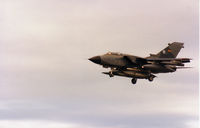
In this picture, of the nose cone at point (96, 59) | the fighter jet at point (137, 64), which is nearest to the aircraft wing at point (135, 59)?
the fighter jet at point (137, 64)

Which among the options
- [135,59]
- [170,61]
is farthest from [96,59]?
[170,61]

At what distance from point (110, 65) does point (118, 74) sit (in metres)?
1.82

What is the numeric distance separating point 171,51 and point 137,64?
8428mm


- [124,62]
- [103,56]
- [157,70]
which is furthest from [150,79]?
[103,56]

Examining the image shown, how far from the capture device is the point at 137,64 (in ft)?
182

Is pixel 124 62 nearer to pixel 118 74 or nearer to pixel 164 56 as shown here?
pixel 118 74

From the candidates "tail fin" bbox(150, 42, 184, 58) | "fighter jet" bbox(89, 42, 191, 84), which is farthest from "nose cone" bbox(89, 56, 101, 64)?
"tail fin" bbox(150, 42, 184, 58)

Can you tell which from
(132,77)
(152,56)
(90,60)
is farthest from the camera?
(152,56)

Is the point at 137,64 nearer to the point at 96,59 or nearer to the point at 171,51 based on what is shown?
the point at 96,59

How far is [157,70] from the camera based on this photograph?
5697cm

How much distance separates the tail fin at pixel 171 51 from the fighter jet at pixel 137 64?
574 millimetres

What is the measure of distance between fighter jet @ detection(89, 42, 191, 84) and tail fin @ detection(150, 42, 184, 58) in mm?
574

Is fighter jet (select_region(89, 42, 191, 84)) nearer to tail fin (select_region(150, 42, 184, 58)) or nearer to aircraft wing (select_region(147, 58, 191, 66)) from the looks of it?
aircraft wing (select_region(147, 58, 191, 66))

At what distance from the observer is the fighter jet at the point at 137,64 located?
2074 inches
